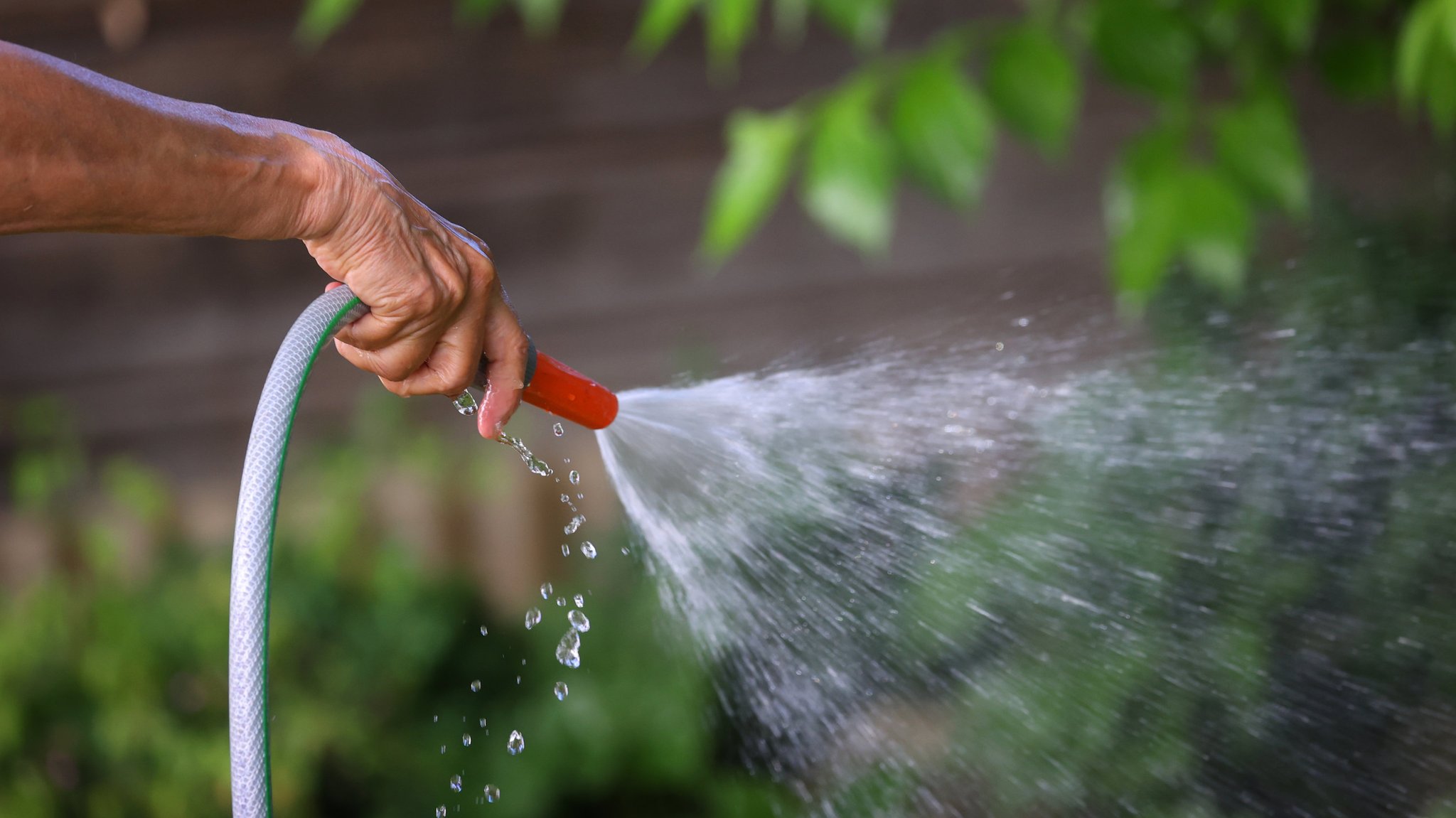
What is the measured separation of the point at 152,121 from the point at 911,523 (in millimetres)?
2041

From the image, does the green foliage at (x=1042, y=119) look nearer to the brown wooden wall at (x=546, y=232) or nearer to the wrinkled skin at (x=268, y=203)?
the wrinkled skin at (x=268, y=203)

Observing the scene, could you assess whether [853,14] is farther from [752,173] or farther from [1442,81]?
[1442,81]

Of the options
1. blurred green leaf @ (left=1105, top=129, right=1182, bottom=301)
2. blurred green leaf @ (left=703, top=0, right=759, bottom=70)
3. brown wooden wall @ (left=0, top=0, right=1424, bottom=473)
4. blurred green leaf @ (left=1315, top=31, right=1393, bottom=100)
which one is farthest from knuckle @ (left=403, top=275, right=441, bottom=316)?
brown wooden wall @ (left=0, top=0, right=1424, bottom=473)

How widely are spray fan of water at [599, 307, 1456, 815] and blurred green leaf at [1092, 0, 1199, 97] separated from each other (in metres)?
0.77

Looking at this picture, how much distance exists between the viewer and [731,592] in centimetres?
255

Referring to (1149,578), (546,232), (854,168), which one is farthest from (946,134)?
(546,232)

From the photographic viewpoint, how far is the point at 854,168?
168 centimetres

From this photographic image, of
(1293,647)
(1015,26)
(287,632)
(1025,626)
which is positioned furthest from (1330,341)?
(287,632)

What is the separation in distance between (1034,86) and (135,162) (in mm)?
1191

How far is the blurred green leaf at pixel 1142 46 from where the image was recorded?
1.73 metres

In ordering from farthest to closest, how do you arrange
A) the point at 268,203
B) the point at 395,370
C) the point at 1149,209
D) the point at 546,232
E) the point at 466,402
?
the point at 546,232, the point at 1149,209, the point at 466,402, the point at 395,370, the point at 268,203

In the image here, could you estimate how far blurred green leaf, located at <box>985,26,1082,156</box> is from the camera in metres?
1.69

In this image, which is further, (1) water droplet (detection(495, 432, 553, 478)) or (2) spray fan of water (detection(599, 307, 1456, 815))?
(2) spray fan of water (detection(599, 307, 1456, 815))

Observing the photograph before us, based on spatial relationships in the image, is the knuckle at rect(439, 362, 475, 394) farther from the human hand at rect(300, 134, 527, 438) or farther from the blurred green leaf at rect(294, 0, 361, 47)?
the blurred green leaf at rect(294, 0, 361, 47)
